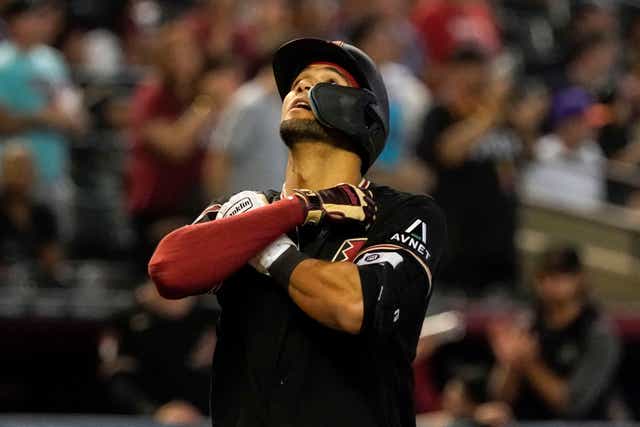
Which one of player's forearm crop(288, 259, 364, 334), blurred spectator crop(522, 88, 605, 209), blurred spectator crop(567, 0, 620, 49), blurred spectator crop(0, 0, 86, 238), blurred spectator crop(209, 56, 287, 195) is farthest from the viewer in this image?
blurred spectator crop(567, 0, 620, 49)

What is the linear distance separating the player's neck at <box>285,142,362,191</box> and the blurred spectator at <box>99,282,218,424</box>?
3.74 metres

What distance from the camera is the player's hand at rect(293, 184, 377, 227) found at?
3752mm

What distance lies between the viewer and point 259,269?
3766 millimetres

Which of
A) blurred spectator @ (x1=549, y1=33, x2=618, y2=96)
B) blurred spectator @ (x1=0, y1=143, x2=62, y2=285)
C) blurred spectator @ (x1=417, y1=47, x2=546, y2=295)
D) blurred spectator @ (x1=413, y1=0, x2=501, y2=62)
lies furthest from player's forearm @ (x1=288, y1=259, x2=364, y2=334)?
blurred spectator @ (x1=549, y1=33, x2=618, y2=96)

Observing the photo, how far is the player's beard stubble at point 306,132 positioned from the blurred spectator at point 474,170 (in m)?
4.89

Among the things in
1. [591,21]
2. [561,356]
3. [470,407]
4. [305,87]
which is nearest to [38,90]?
[470,407]

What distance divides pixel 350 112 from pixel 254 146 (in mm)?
4368

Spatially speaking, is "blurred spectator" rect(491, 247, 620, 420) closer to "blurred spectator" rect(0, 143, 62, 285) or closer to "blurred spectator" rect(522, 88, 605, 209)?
"blurred spectator" rect(522, 88, 605, 209)

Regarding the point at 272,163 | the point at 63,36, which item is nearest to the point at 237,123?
the point at 272,163

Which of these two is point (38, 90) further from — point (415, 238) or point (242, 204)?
point (415, 238)

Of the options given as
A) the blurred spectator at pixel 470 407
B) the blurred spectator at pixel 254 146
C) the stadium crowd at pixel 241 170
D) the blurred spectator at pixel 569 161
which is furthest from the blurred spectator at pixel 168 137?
the blurred spectator at pixel 569 161

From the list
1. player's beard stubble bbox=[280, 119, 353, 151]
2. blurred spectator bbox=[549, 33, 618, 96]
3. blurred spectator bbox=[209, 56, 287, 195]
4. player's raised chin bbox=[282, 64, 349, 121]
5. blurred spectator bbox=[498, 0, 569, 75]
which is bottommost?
blurred spectator bbox=[498, 0, 569, 75]

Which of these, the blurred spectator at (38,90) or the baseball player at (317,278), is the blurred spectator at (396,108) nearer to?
the blurred spectator at (38,90)

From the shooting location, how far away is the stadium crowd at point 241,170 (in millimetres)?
7730
